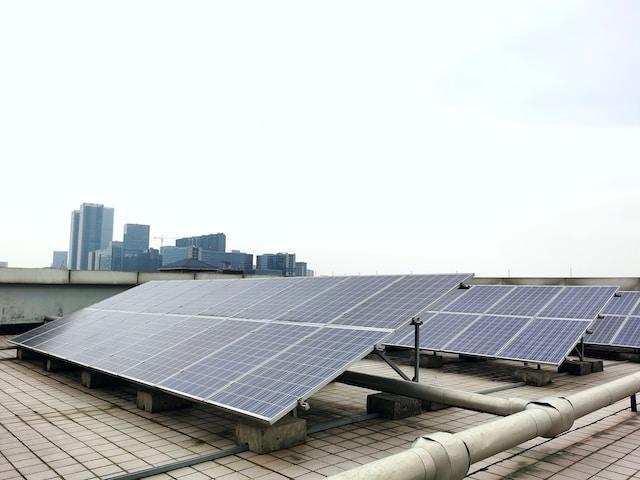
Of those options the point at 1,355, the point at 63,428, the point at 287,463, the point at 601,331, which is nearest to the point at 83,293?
the point at 1,355

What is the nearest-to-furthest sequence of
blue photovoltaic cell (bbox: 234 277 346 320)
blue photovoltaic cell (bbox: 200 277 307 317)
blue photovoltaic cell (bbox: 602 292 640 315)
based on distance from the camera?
blue photovoltaic cell (bbox: 234 277 346 320)
blue photovoltaic cell (bbox: 200 277 307 317)
blue photovoltaic cell (bbox: 602 292 640 315)

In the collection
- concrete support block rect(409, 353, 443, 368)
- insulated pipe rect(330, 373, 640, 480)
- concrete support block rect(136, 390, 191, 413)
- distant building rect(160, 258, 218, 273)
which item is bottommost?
concrete support block rect(409, 353, 443, 368)

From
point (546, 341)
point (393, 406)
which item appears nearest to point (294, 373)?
point (393, 406)

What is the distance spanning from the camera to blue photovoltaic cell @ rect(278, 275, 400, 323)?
39.2 feet

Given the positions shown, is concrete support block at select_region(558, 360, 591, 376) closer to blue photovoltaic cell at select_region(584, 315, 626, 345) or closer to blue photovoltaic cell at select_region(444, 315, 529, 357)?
blue photovoltaic cell at select_region(444, 315, 529, 357)

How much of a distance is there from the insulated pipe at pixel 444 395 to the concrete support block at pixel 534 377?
6253 millimetres

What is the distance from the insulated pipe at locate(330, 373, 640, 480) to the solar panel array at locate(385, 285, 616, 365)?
19.5 ft

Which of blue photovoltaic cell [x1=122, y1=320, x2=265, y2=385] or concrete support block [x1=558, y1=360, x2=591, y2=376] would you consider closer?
blue photovoltaic cell [x1=122, y1=320, x2=265, y2=385]

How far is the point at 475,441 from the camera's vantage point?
260 inches

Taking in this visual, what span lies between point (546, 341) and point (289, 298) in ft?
28.5

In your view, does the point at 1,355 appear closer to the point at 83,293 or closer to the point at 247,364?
the point at 83,293

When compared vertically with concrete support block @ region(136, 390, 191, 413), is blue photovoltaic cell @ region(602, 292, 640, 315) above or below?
above

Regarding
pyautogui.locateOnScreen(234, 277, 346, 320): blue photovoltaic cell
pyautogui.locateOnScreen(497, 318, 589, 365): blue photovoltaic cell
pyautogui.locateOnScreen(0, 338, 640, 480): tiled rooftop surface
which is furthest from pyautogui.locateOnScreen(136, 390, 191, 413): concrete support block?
pyautogui.locateOnScreen(497, 318, 589, 365): blue photovoltaic cell

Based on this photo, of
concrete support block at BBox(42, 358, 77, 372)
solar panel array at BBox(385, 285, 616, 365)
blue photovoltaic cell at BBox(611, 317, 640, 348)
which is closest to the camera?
solar panel array at BBox(385, 285, 616, 365)
